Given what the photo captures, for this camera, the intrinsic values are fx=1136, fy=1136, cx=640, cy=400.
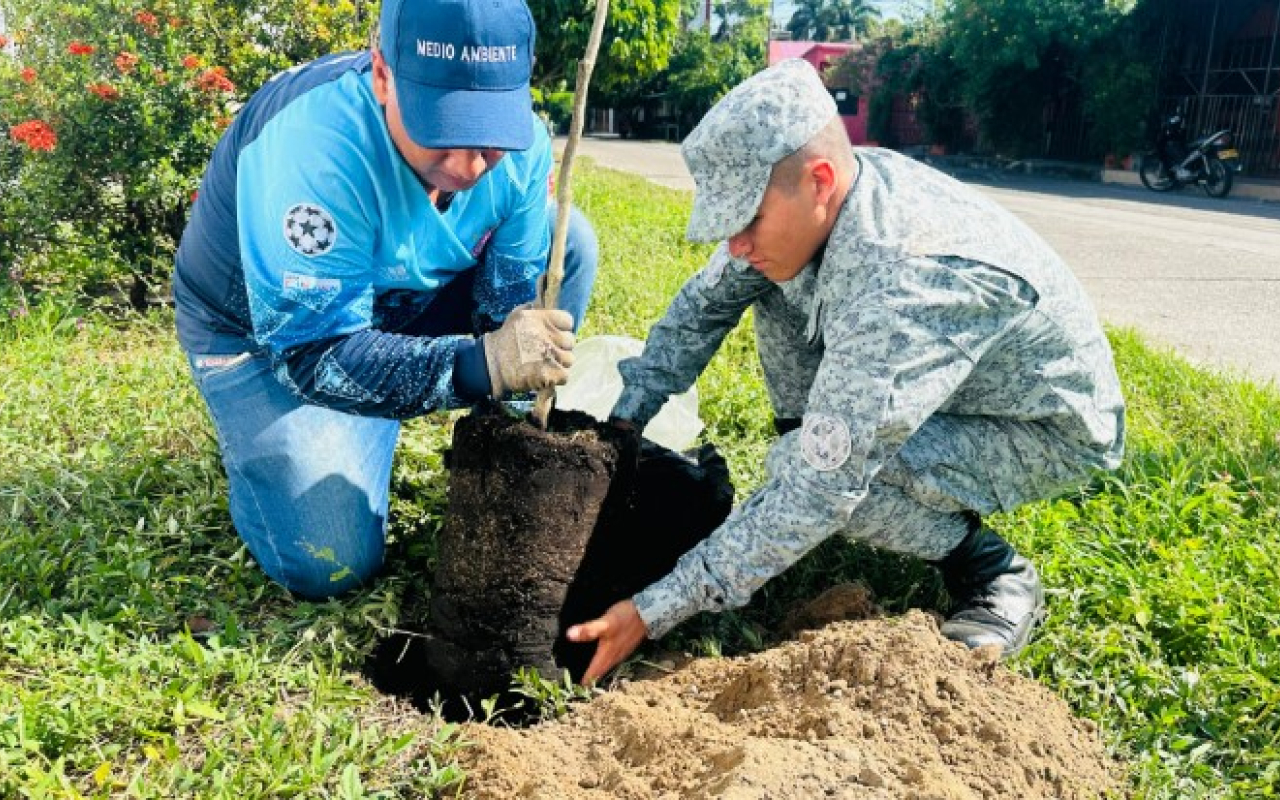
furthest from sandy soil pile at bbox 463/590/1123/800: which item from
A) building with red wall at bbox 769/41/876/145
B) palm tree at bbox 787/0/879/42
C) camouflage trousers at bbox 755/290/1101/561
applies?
palm tree at bbox 787/0/879/42

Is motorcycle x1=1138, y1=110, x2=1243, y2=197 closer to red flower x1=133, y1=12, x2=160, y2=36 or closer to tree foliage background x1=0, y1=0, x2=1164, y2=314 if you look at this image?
tree foliage background x1=0, y1=0, x2=1164, y2=314

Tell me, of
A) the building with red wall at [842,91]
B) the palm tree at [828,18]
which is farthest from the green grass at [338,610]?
the palm tree at [828,18]

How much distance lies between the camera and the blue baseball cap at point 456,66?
2121 mm

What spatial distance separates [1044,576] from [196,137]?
12.7 ft

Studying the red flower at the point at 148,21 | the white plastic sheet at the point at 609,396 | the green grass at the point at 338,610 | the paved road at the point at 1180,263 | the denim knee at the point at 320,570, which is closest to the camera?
the green grass at the point at 338,610

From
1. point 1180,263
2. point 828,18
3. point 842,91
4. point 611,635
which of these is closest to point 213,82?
point 611,635

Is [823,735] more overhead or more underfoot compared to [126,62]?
more underfoot

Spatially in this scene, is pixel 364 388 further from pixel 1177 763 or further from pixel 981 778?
pixel 1177 763

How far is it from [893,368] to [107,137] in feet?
13.0

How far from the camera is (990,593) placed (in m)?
2.44

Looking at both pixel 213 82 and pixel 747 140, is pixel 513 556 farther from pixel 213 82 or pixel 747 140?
pixel 213 82

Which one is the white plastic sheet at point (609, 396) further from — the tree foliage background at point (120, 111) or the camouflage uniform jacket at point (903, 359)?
the tree foliage background at point (120, 111)

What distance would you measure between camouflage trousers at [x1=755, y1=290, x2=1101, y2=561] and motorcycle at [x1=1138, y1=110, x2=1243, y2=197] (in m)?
14.6

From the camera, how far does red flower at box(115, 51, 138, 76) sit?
186 inches
